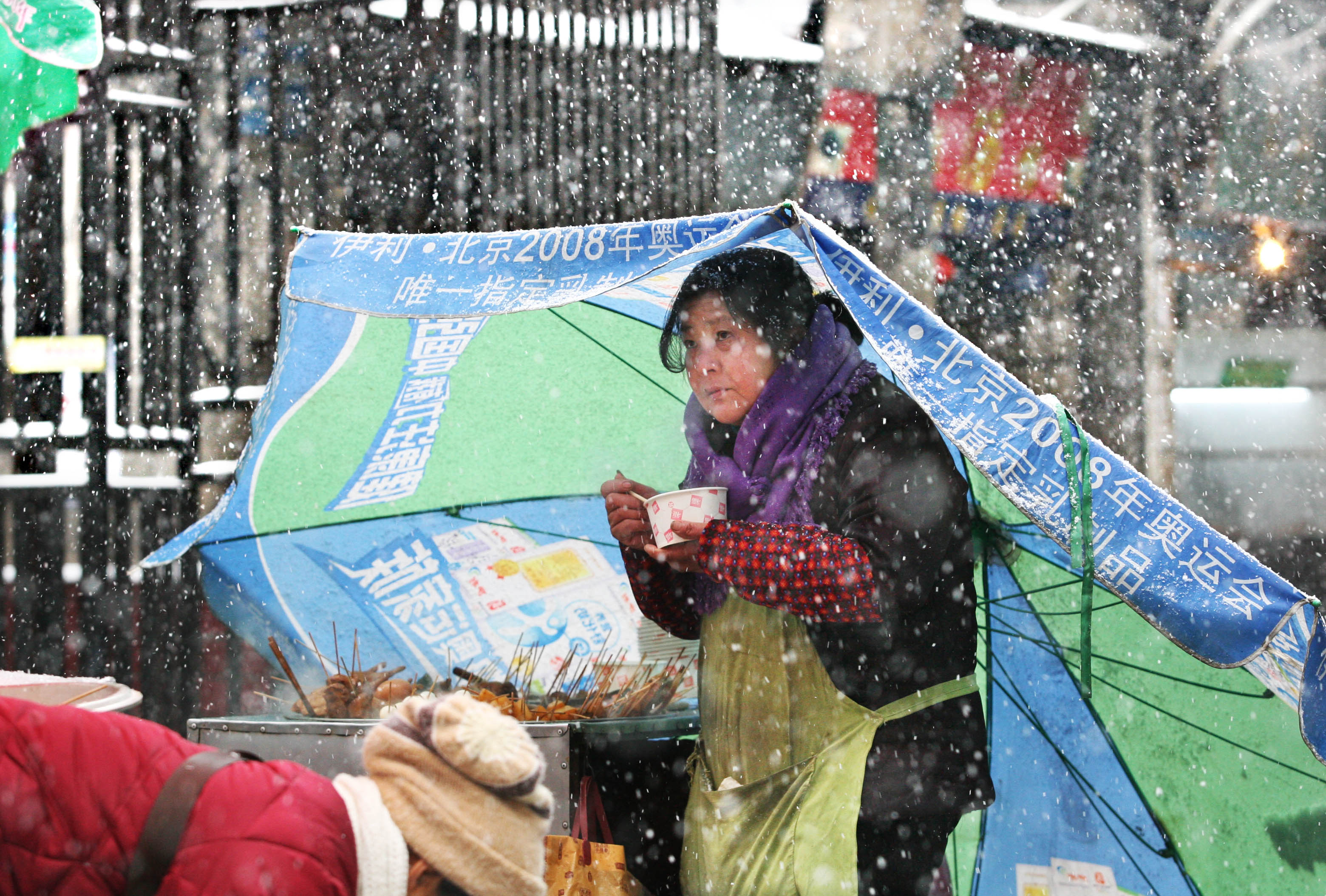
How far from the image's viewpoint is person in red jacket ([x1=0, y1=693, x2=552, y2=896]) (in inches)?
53.4

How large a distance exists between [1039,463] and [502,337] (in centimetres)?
209

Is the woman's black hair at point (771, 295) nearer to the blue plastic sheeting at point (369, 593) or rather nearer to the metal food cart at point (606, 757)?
the blue plastic sheeting at point (369, 593)

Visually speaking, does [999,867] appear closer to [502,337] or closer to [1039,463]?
[1039,463]

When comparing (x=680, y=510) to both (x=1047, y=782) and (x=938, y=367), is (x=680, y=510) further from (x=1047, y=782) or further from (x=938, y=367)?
(x=1047, y=782)

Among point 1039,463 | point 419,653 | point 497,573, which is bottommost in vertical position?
point 419,653

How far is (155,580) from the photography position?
7160mm

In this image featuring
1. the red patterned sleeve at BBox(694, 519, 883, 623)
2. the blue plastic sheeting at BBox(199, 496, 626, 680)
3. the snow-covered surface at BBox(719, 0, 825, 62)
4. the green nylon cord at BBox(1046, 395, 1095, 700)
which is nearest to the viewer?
the green nylon cord at BBox(1046, 395, 1095, 700)

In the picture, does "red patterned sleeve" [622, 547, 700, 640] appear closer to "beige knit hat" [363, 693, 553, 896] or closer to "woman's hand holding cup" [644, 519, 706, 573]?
"woman's hand holding cup" [644, 519, 706, 573]

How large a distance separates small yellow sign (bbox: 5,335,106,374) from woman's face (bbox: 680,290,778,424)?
19.0 feet

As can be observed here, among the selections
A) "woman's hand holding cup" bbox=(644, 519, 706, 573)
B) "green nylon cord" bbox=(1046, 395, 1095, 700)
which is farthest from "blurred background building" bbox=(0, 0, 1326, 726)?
"green nylon cord" bbox=(1046, 395, 1095, 700)

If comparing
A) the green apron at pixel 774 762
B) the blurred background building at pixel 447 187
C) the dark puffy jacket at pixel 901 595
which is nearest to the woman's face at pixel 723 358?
the dark puffy jacket at pixel 901 595

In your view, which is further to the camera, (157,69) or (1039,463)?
Result: (157,69)

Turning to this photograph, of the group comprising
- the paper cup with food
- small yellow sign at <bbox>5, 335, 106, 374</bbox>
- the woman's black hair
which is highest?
the woman's black hair

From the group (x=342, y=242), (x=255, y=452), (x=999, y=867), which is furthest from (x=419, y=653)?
(x=999, y=867)
